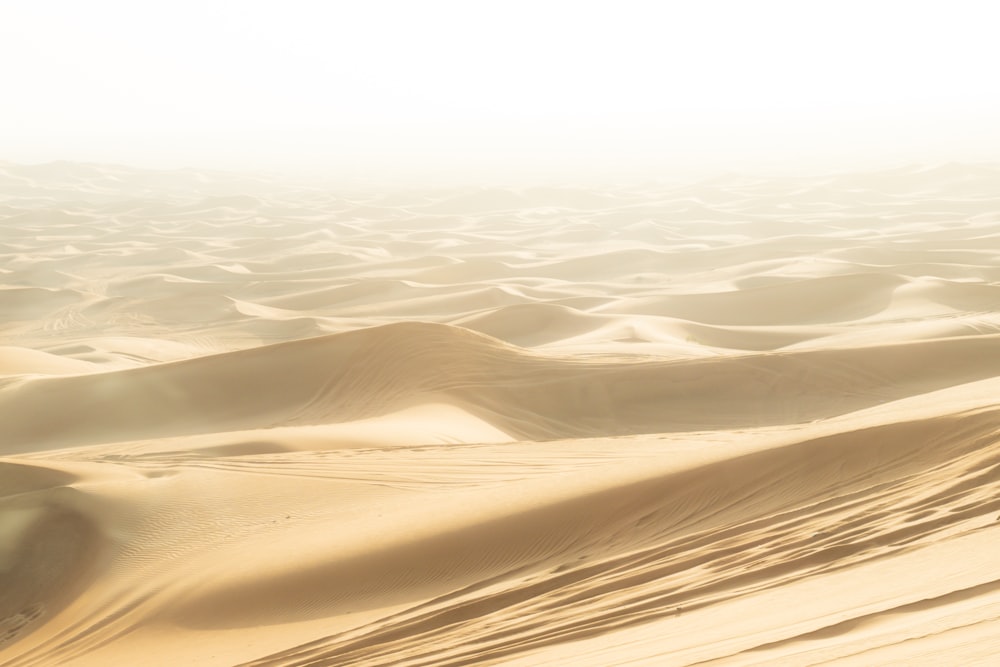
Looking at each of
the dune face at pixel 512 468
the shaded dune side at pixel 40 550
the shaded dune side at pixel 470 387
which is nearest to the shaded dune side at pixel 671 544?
the dune face at pixel 512 468

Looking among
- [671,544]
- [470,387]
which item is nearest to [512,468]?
[671,544]

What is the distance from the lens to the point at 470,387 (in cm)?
1252

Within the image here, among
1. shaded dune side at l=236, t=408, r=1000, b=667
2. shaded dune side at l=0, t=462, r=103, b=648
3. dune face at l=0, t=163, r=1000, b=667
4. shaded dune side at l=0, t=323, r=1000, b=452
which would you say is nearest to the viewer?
dune face at l=0, t=163, r=1000, b=667

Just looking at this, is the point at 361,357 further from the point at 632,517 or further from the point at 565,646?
the point at 565,646

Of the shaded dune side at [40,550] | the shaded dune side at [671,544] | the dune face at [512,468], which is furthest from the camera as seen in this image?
the shaded dune side at [40,550]

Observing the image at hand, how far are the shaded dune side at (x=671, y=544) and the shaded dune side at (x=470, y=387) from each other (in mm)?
5141

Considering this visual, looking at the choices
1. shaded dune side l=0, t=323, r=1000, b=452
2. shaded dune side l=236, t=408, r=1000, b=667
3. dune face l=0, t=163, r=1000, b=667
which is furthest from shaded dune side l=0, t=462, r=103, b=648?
A: shaded dune side l=0, t=323, r=1000, b=452

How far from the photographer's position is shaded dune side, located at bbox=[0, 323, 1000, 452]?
1179 cm

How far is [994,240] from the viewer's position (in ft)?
94.2

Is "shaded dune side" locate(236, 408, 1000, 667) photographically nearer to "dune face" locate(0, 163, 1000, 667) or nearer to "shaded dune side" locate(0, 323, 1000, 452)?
Result: "dune face" locate(0, 163, 1000, 667)

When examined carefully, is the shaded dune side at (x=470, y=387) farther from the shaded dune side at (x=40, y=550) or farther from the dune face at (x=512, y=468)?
the shaded dune side at (x=40, y=550)

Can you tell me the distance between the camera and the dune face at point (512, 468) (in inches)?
165

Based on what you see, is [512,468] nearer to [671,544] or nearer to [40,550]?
[671,544]

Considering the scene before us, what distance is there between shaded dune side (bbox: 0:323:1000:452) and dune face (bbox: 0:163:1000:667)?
5 cm
